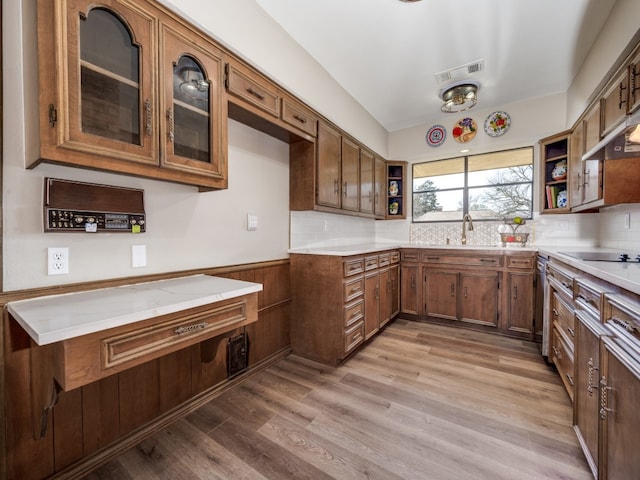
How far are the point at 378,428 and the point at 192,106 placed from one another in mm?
2136

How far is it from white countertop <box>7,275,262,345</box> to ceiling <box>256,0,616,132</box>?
2026 mm

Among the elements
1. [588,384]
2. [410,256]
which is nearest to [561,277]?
[588,384]

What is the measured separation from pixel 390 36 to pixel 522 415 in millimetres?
2912

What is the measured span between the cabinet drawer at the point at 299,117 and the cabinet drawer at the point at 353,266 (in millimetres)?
1204

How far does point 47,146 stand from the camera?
Result: 40.0 inches

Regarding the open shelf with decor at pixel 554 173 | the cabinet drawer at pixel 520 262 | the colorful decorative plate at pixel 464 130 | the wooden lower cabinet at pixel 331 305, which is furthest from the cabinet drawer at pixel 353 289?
the colorful decorative plate at pixel 464 130

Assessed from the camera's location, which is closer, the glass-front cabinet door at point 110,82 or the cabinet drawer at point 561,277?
the glass-front cabinet door at point 110,82

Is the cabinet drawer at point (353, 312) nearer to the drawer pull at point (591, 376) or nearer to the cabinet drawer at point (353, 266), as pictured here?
the cabinet drawer at point (353, 266)

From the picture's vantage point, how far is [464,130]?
12.2 feet

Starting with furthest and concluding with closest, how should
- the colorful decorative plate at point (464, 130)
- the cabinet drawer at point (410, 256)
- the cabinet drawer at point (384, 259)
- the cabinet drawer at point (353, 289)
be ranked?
the colorful decorative plate at point (464, 130) < the cabinet drawer at point (410, 256) < the cabinet drawer at point (384, 259) < the cabinet drawer at point (353, 289)

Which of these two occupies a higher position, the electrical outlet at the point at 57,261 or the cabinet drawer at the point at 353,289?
the electrical outlet at the point at 57,261

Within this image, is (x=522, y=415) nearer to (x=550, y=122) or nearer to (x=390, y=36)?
(x=390, y=36)

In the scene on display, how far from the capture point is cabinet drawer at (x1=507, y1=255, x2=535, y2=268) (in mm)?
2924

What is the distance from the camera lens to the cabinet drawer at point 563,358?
1.74 m
